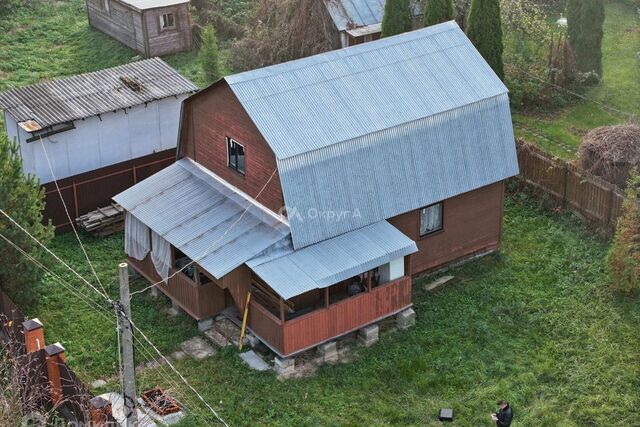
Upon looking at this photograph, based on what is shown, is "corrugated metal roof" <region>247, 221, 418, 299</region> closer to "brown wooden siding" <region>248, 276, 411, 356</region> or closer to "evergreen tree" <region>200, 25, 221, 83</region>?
"brown wooden siding" <region>248, 276, 411, 356</region>

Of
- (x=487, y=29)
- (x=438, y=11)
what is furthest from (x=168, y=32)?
(x=487, y=29)

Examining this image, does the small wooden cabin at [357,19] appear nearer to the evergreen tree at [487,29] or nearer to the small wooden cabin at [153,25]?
the evergreen tree at [487,29]

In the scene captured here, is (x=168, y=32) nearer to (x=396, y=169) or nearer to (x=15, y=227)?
(x=15, y=227)

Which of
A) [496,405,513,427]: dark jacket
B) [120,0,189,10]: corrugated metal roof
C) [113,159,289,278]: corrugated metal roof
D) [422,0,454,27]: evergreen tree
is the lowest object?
[496,405,513,427]: dark jacket

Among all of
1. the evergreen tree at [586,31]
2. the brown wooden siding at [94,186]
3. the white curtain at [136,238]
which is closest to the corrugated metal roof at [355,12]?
the evergreen tree at [586,31]

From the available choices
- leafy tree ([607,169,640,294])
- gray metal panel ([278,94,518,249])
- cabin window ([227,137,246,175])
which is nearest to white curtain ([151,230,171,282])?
cabin window ([227,137,246,175])

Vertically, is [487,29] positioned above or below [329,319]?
above
